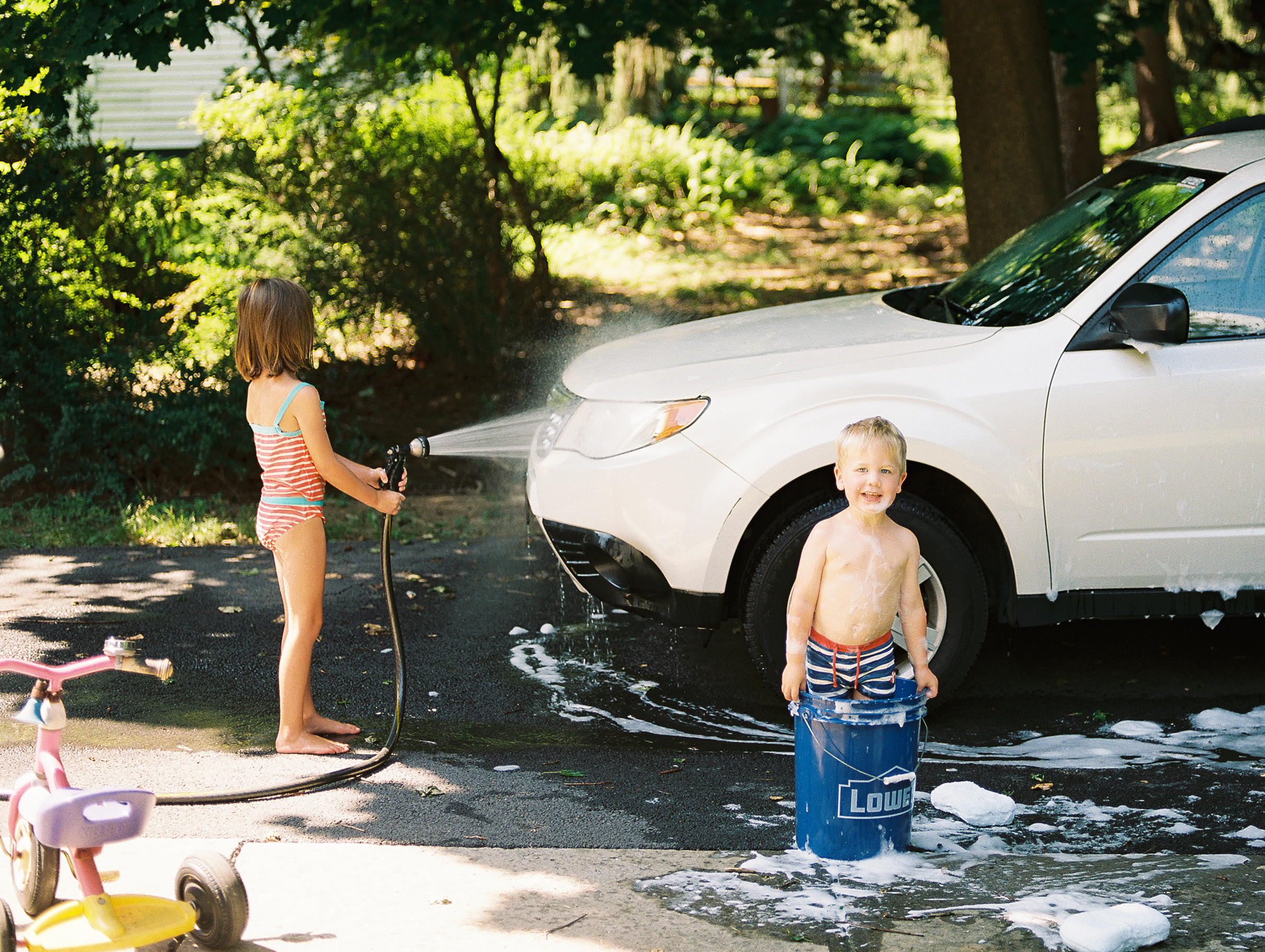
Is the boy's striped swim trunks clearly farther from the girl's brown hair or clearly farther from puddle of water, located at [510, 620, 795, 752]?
the girl's brown hair

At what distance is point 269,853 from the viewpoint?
3.79 meters

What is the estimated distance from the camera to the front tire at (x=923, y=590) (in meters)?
4.75

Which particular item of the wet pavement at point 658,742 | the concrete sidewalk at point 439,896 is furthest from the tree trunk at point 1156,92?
the concrete sidewalk at point 439,896

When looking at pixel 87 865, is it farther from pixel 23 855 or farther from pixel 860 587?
pixel 860 587

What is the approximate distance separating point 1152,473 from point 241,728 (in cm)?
336

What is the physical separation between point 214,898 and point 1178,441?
3.45m

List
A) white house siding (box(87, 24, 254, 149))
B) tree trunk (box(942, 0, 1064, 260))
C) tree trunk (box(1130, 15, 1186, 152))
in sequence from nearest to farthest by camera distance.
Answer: tree trunk (box(942, 0, 1064, 260))
tree trunk (box(1130, 15, 1186, 152))
white house siding (box(87, 24, 254, 149))

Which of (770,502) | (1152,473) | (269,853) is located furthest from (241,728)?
(1152,473)

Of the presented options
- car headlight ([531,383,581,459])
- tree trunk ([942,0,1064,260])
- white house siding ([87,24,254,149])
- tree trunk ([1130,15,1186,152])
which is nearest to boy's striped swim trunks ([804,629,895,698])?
car headlight ([531,383,581,459])

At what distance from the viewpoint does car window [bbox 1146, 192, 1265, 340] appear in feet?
15.8

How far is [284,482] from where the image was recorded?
4.45 meters

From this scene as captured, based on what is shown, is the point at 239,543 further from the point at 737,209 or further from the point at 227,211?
the point at 737,209

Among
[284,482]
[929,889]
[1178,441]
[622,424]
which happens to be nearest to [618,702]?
[622,424]

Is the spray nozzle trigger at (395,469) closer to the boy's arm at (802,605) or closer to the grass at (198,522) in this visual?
the boy's arm at (802,605)
